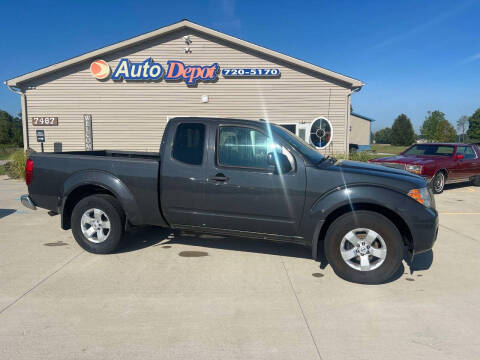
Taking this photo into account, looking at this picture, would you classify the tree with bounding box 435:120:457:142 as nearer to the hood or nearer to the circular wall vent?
the circular wall vent

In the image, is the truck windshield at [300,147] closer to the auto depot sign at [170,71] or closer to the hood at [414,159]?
the hood at [414,159]

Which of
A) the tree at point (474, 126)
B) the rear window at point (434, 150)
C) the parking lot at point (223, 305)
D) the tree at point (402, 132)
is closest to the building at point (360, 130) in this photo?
the tree at point (402, 132)

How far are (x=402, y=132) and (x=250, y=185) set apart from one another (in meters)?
83.3

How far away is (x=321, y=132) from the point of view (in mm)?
14094

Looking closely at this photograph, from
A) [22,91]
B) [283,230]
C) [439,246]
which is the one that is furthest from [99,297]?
[22,91]

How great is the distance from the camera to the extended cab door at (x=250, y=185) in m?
3.95

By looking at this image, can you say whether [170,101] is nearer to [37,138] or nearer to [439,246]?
[37,138]

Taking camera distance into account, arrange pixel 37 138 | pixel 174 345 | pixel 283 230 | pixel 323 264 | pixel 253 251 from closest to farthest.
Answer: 1. pixel 174 345
2. pixel 283 230
3. pixel 323 264
4. pixel 253 251
5. pixel 37 138

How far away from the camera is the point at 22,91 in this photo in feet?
45.6

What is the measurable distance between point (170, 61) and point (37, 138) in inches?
241

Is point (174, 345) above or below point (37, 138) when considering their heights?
below

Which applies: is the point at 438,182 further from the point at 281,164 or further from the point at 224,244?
the point at 281,164

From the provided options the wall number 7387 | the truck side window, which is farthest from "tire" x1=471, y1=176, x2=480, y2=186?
the truck side window

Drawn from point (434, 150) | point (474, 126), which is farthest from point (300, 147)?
point (474, 126)
